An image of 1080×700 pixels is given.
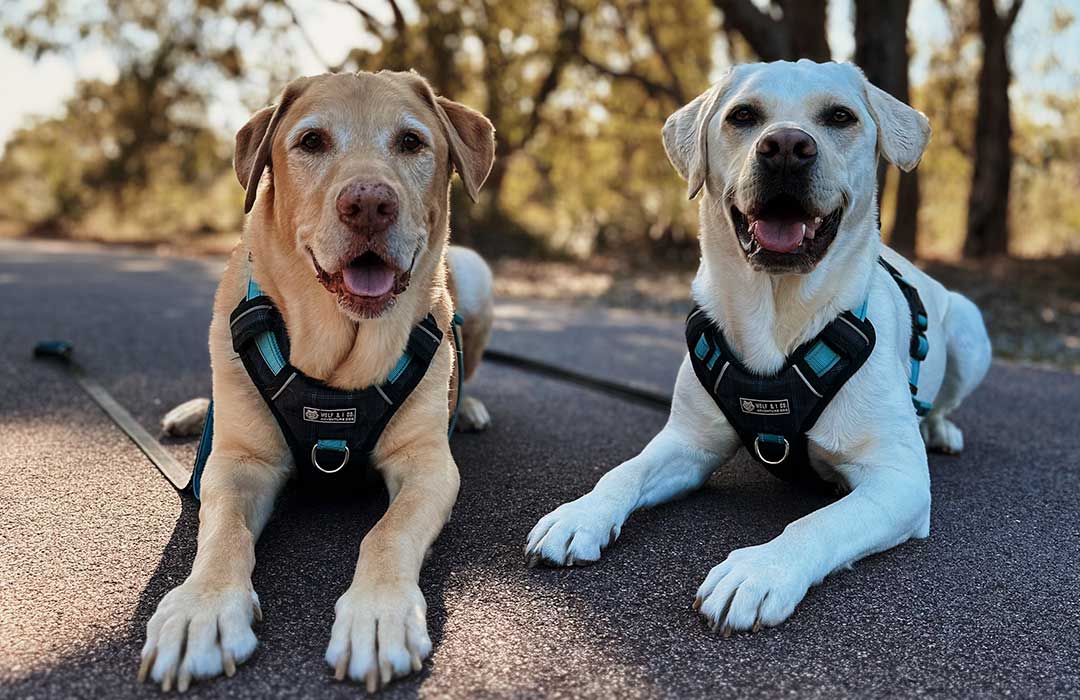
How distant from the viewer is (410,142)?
293 cm

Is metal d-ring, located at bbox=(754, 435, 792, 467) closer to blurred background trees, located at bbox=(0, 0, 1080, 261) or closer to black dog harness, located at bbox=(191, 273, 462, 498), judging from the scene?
black dog harness, located at bbox=(191, 273, 462, 498)

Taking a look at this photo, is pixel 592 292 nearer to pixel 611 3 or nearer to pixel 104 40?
pixel 611 3

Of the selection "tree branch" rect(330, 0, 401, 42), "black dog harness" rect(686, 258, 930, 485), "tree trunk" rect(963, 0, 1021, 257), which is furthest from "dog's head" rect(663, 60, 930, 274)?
"tree trunk" rect(963, 0, 1021, 257)

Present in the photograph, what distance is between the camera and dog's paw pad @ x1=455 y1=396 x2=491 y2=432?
4199 millimetres

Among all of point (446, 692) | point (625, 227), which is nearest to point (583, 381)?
point (446, 692)

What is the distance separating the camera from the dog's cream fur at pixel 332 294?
2.61 meters

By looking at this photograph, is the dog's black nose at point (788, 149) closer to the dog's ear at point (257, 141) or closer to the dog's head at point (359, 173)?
the dog's head at point (359, 173)

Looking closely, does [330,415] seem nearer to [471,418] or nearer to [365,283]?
[365,283]

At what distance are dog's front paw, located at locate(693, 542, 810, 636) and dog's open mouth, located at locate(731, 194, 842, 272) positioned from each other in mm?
976

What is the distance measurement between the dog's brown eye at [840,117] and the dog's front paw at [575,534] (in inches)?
58.9

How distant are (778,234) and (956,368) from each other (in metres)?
1.71

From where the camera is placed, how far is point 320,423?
278cm

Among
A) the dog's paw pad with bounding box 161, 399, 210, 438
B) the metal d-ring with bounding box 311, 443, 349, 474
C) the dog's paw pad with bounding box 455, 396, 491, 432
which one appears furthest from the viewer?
the dog's paw pad with bounding box 455, 396, 491, 432

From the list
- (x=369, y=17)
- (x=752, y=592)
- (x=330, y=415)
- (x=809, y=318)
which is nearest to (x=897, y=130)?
(x=809, y=318)
